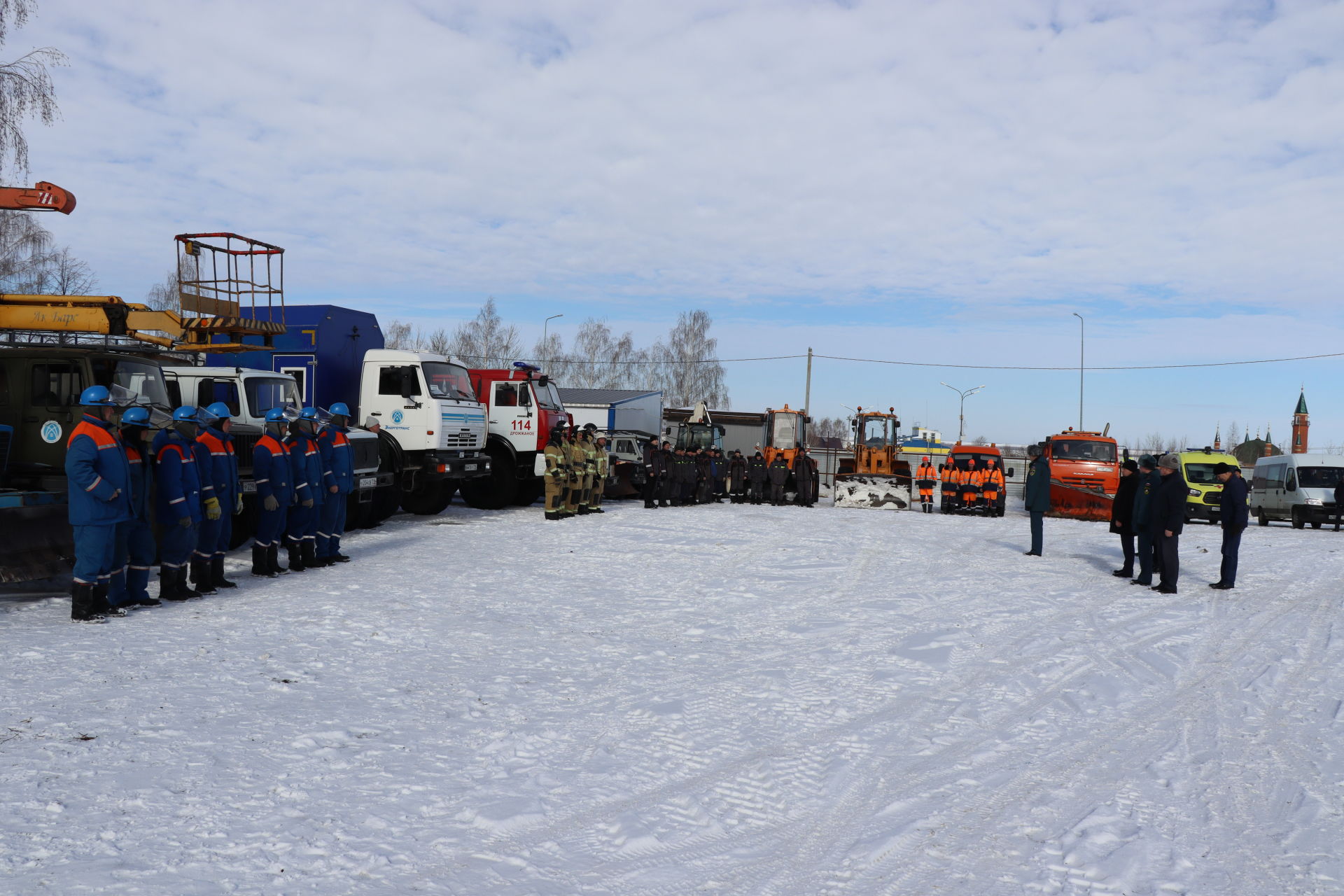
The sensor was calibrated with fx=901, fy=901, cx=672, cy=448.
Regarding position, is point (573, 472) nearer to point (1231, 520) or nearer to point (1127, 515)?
point (1127, 515)

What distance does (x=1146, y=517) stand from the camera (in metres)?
11.1

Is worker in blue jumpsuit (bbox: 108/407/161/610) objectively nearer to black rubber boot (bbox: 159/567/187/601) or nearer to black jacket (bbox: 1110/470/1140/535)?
black rubber boot (bbox: 159/567/187/601)

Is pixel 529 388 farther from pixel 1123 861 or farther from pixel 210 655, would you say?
pixel 1123 861

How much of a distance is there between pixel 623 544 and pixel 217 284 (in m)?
7.28

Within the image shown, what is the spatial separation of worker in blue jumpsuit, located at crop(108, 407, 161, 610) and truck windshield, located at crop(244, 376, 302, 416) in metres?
4.80

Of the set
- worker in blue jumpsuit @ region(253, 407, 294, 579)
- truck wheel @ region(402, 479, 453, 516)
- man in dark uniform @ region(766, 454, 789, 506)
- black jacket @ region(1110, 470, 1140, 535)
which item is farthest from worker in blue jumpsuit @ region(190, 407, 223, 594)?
man in dark uniform @ region(766, 454, 789, 506)

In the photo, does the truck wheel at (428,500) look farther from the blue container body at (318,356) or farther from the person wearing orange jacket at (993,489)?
the person wearing orange jacket at (993,489)

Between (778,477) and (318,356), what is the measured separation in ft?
38.5

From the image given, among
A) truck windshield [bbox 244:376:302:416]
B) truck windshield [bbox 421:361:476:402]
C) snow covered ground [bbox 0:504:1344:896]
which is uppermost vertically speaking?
truck windshield [bbox 421:361:476:402]

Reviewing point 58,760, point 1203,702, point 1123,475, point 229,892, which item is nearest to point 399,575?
point 58,760

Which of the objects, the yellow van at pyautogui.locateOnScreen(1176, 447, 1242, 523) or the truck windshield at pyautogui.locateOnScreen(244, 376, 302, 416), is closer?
the truck windshield at pyautogui.locateOnScreen(244, 376, 302, 416)

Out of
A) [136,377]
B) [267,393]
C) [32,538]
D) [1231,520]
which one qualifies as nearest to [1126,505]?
[1231,520]

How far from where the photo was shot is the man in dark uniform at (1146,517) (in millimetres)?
10945

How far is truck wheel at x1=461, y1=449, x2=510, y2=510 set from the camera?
18328 millimetres
